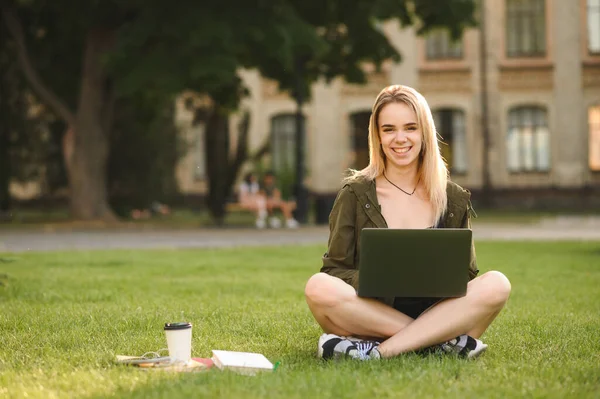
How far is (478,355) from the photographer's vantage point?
5.55 metres

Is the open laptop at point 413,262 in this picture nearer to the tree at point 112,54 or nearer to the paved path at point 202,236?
the paved path at point 202,236

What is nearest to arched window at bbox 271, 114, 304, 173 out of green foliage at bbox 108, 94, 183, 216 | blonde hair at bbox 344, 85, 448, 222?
green foliage at bbox 108, 94, 183, 216

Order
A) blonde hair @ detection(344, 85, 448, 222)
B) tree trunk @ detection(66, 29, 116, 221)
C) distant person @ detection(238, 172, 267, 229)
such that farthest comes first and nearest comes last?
1. distant person @ detection(238, 172, 267, 229)
2. tree trunk @ detection(66, 29, 116, 221)
3. blonde hair @ detection(344, 85, 448, 222)

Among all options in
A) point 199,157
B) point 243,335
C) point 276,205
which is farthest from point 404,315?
point 199,157

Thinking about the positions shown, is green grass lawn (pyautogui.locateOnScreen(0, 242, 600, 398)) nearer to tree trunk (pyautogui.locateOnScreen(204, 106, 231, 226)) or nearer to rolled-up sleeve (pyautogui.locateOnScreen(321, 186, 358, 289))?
rolled-up sleeve (pyautogui.locateOnScreen(321, 186, 358, 289))

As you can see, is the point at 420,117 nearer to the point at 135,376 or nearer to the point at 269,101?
the point at 135,376

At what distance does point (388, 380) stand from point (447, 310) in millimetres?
787

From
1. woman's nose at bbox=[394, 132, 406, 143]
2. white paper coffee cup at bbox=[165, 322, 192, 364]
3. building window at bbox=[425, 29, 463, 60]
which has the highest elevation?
building window at bbox=[425, 29, 463, 60]

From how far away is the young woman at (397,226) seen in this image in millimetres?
5422

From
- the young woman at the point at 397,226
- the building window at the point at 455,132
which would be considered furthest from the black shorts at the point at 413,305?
the building window at the point at 455,132

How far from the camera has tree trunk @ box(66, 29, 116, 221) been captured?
77.8 feet

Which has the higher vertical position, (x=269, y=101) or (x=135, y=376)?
(x=269, y=101)

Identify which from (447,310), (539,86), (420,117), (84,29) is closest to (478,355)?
(447,310)

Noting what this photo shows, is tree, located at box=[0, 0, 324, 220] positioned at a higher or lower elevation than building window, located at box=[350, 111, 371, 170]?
higher
